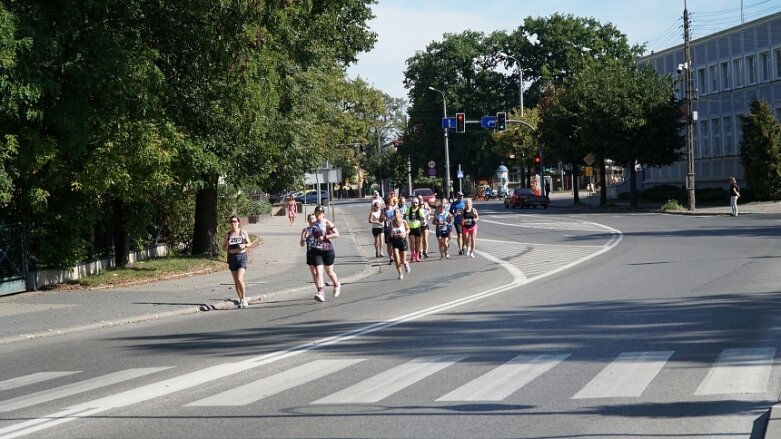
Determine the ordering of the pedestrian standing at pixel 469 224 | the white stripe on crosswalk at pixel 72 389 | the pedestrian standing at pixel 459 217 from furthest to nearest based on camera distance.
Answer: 1. the pedestrian standing at pixel 459 217
2. the pedestrian standing at pixel 469 224
3. the white stripe on crosswalk at pixel 72 389

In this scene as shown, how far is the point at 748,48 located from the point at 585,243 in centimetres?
3844

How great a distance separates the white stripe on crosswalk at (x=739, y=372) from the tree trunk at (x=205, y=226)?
19699 millimetres

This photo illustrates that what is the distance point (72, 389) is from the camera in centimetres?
943

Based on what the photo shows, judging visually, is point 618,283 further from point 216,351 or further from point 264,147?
point 264,147

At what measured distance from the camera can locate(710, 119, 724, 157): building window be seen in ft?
221

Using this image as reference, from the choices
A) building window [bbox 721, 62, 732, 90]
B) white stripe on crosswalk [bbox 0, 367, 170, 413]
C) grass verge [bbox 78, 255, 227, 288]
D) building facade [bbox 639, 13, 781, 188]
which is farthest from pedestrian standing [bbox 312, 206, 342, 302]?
building window [bbox 721, 62, 732, 90]

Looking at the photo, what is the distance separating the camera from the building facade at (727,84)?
198 ft

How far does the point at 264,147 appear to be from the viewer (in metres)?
25.3

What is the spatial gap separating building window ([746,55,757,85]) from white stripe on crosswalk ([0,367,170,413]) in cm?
5910

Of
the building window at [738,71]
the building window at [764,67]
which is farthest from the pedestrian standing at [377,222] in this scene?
the building window at [738,71]

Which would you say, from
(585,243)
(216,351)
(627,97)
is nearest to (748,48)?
(627,97)

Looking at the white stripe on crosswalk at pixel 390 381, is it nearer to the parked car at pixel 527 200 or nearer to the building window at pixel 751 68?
the parked car at pixel 527 200

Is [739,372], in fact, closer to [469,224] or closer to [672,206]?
[469,224]

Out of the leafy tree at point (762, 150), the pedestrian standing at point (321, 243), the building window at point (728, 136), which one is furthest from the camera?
the building window at point (728, 136)
